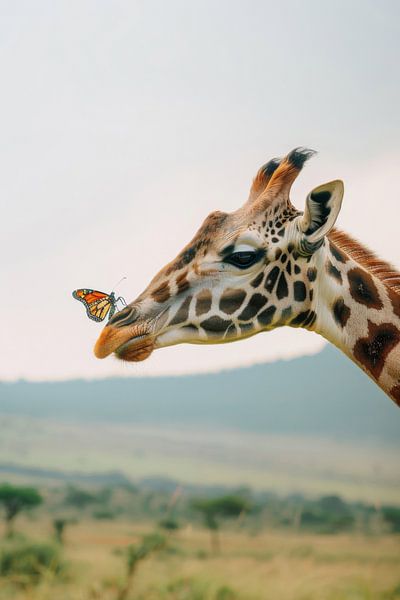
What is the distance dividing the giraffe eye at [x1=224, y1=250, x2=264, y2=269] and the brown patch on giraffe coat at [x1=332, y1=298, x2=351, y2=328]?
0.25 metres

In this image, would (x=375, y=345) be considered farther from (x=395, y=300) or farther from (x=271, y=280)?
(x=271, y=280)

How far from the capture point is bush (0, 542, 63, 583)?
3303 mm

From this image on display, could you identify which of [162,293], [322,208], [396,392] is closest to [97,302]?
[162,293]

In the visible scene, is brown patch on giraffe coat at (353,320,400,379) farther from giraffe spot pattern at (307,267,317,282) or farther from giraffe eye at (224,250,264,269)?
giraffe eye at (224,250,264,269)

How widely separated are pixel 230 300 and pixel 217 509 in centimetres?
225

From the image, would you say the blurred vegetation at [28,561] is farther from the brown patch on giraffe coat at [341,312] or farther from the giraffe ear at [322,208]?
the giraffe ear at [322,208]

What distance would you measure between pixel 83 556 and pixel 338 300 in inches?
86.6

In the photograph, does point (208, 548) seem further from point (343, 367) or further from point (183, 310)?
point (183, 310)

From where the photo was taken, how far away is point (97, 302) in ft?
8.84

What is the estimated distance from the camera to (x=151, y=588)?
335 cm

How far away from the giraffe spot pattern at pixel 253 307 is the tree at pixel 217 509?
7.08 feet

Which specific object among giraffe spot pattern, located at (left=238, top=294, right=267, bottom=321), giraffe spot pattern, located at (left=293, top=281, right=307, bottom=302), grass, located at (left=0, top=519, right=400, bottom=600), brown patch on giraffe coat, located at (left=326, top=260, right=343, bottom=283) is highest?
brown patch on giraffe coat, located at (left=326, top=260, right=343, bottom=283)

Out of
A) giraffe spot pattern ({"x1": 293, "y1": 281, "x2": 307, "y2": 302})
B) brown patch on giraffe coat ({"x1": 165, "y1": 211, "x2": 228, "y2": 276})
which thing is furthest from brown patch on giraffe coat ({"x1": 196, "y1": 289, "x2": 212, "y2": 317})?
giraffe spot pattern ({"x1": 293, "y1": 281, "x2": 307, "y2": 302})

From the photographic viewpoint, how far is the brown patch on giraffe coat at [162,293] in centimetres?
193
